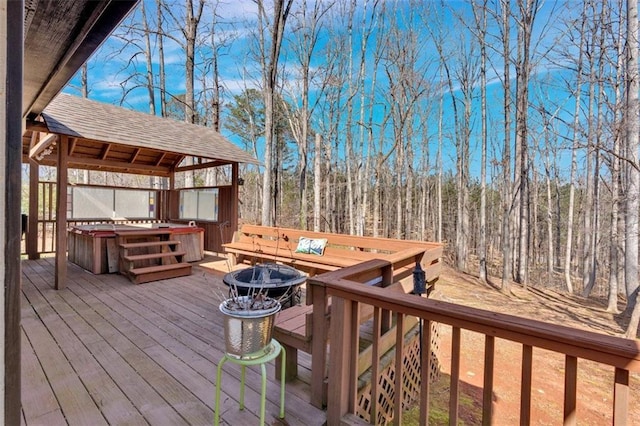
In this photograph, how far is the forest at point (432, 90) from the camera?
788 cm

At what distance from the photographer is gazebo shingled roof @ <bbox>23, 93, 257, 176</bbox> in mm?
4680

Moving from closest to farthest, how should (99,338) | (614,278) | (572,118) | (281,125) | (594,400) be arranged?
(99,338)
(594,400)
(614,278)
(572,118)
(281,125)

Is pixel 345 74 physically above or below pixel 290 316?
above

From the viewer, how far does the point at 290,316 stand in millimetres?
2404

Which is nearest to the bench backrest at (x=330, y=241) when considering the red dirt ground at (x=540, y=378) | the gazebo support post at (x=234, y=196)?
the gazebo support post at (x=234, y=196)

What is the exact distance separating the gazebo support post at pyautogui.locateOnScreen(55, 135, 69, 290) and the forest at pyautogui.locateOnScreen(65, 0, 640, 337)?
14.4ft

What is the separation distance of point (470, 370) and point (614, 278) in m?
5.82

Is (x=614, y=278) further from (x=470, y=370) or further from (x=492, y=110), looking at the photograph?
(x=492, y=110)

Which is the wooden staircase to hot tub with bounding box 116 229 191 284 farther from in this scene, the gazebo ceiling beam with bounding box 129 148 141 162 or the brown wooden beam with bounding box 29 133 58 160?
the gazebo ceiling beam with bounding box 129 148 141 162

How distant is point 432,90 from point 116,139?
12.0m

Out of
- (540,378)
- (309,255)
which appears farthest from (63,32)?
(540,378)

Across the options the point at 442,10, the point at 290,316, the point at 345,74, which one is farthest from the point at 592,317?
the point at 345,74

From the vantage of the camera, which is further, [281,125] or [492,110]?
[281,125]

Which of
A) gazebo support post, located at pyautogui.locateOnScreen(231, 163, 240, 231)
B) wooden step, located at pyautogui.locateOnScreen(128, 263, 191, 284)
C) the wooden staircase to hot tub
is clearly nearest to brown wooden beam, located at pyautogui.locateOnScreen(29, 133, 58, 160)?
the wooden staircase to hot tub
